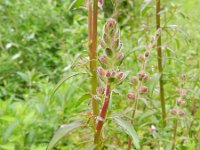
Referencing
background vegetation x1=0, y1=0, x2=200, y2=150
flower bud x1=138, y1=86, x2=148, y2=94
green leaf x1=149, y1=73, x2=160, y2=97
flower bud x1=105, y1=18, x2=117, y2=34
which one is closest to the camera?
flower bud x1=105, y1=18, x2=117, y2=34

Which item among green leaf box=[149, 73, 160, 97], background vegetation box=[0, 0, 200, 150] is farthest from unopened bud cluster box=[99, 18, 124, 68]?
green leaf box=[149, 73, 160, 97]

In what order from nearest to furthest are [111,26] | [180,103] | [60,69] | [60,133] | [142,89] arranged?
[111,26], [60,133], [142,89], [180,103], [60,69]

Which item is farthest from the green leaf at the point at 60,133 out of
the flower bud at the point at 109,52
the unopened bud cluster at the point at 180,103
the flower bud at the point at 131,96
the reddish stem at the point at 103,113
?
the unopened bud cluster at the point at 180,103

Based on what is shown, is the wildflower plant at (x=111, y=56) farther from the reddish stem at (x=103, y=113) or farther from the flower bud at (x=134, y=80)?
the flower bud at (x=134, y=80)

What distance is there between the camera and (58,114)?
7.13ft

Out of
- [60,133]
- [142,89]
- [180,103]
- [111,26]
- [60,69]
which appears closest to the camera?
[111,26]

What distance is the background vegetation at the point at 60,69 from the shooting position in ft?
6.42

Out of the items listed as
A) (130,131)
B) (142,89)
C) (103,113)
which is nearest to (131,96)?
(142,89)

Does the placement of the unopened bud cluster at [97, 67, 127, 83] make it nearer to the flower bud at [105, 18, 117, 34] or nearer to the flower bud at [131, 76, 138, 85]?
the flower bud at [105, 18, 117, 34]

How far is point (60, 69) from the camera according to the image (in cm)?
338

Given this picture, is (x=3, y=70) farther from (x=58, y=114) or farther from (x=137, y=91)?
(x=137, y=91)

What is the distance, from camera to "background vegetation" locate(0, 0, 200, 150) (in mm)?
1958

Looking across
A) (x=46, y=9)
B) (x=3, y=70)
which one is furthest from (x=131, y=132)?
(x=46, y=9)

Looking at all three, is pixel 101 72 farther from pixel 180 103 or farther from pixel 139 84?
pixel 180 103
